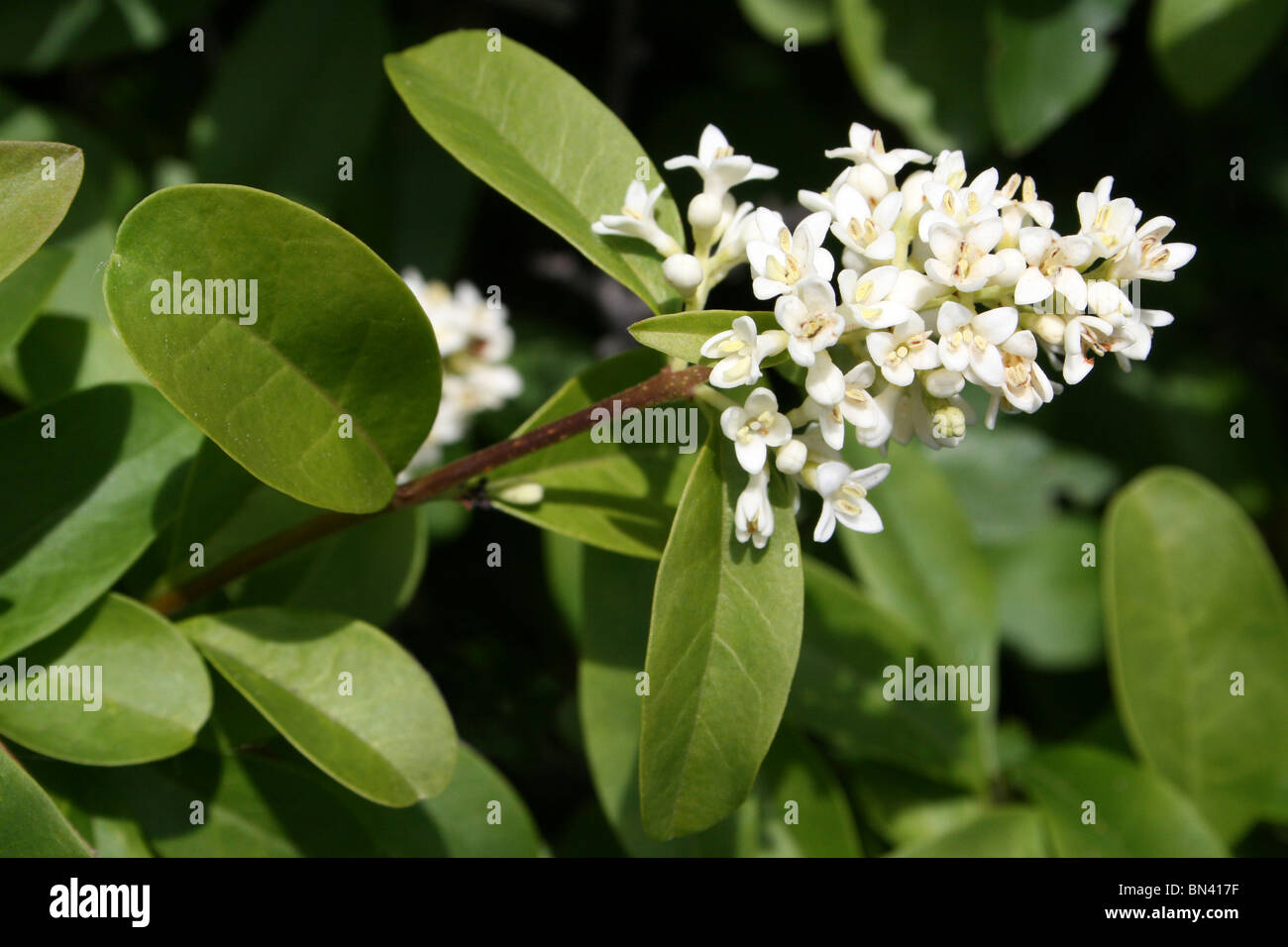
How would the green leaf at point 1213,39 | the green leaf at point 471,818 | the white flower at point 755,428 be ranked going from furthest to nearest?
the green leaf at point 1213,39 < the green leaf at point 471,818 < the white flower at point 755,428

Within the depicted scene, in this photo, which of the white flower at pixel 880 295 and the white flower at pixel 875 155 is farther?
the white flower at pixel 875 155

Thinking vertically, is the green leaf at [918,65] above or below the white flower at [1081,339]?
above

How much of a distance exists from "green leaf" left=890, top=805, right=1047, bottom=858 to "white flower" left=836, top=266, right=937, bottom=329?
1.47 m

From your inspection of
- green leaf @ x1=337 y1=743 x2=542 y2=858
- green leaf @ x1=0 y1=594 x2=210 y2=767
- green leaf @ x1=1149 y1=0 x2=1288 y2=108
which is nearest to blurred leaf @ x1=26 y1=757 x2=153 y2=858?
green leaf @ x1=0 y1=594 x2=210 y2=767

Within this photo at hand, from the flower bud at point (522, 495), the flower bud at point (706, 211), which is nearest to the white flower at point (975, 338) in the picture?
the flower bud at point (706, 211)

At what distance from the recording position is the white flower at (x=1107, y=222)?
1.49 metres

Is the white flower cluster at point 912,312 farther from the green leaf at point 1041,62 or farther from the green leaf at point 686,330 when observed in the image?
the green leaf at point 1041,62

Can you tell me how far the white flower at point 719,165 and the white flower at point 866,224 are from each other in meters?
0.22

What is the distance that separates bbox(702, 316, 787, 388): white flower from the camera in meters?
1.42

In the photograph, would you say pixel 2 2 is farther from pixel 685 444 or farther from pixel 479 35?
pixel 685 444

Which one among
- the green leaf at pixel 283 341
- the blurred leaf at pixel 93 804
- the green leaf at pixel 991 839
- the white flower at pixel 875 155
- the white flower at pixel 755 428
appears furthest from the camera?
the green leaf at pixel 991 839

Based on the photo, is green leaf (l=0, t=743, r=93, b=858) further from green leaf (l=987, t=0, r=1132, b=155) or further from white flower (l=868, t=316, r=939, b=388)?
green leaf (l=987, t=0, r=1132, b=155)

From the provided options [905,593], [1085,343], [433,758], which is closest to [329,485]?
[433,758]

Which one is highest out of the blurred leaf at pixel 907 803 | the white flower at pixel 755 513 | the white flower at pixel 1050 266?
the white flower at pixel 1050 266
